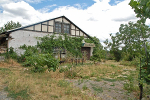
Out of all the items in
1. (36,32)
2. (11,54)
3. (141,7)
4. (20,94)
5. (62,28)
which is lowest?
(20,94)

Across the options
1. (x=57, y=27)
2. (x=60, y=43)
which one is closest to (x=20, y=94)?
(x=60, y=43)

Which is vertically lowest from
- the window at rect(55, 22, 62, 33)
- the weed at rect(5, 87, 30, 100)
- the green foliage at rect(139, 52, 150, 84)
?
the weed at rect(5, 87, 30, 100)

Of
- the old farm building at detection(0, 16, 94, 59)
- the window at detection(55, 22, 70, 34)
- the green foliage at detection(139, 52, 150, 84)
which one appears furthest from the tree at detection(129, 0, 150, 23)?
the window at detection(55, 22, 70, 34)

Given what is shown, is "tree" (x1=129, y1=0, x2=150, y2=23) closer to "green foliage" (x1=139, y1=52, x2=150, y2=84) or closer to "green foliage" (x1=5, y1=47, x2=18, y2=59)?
"green foliage" (x1=139, y1=52, x2=150, y2=84)

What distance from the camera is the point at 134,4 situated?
2.78 metres

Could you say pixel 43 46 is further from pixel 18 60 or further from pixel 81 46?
pixel 81 46

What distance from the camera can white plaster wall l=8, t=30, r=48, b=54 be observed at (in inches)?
447

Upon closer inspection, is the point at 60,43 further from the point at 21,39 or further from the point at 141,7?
the point at 141,7

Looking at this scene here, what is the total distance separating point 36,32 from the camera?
12.7m

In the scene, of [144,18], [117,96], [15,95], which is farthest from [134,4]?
[15,95]

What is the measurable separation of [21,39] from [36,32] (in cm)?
170

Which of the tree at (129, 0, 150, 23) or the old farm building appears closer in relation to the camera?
the tree at (129, 0, 150, 23)

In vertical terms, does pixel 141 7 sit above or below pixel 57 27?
below

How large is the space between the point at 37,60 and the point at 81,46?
10212 mm
